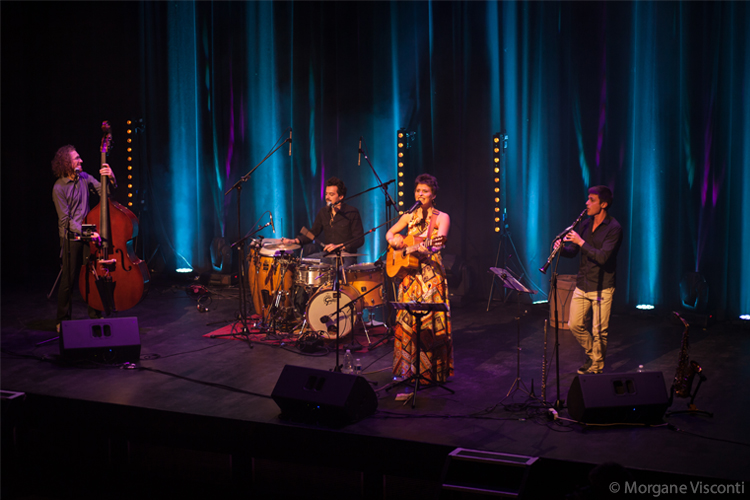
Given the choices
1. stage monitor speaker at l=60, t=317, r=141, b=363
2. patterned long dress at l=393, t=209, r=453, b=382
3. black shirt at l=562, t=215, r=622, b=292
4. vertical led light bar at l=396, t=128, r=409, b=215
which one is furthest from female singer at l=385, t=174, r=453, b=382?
vertical led light bar at l=396, t=128, r=409, b=215

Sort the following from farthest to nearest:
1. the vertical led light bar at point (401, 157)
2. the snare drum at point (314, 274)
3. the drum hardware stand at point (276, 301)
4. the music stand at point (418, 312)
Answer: the vertical led light bar at point (401, 157), the drum hardware stand at point (276, 301), the snare drum at point (314, 274), the music stand at point (418, 312)

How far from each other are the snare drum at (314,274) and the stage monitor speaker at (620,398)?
3040mm

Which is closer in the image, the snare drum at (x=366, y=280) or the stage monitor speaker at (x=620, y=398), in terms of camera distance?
the stage monitor speaker at (x=620, y=398)

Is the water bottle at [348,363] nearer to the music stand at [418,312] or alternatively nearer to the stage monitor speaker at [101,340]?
the music stand at [418,312]

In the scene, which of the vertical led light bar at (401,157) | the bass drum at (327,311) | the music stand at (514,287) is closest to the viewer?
the music stand at (514,287)

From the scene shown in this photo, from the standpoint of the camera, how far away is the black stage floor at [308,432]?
4.03m

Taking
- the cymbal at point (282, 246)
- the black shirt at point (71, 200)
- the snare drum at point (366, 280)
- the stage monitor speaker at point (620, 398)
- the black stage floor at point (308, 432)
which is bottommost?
the black stage floor at point (308, 432)

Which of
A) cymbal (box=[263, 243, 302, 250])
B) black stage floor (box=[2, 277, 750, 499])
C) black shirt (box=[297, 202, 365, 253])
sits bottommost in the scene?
black stage floor (box=[2, 277, 750, 499])

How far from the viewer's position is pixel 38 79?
10641mm

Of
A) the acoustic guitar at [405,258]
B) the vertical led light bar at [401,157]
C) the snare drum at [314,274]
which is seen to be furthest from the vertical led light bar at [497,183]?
the acoustic guitar at [405,258]

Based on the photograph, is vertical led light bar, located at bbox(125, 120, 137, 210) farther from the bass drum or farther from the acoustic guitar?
the acoustic guitar

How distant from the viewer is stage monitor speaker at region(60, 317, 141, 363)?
5773 mm

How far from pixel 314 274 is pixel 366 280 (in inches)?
22.0

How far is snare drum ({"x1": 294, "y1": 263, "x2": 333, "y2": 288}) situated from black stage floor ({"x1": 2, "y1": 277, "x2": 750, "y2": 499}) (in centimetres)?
78
